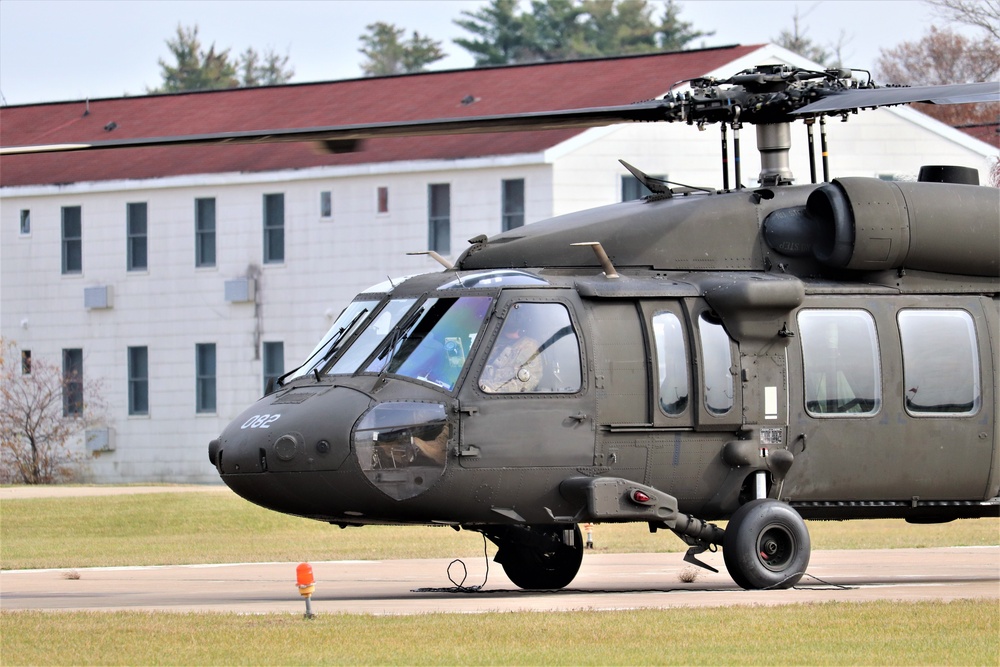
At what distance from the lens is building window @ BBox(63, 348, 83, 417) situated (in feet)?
140

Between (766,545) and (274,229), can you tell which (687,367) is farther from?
(274,229)

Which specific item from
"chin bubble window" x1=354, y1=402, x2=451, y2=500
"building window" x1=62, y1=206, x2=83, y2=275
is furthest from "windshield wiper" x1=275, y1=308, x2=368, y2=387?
"building window" x1=62, y1=206, x2=83, y2=275

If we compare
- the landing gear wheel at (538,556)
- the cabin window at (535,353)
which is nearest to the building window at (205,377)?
the landing gear wheel at (538,556)

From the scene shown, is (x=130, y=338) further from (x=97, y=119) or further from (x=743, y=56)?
(x=743, y=56)

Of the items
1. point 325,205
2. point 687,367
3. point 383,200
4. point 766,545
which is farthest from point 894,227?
point 325,205

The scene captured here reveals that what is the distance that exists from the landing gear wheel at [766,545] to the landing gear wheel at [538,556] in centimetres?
206

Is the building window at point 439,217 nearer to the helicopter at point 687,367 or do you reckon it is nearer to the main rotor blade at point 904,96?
the helicopter at point 687,367

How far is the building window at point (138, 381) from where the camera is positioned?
A: 42531 mm

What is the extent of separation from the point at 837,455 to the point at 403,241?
24.5 meters

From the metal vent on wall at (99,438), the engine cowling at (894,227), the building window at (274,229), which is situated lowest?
the metal vent on wall at (99,438)

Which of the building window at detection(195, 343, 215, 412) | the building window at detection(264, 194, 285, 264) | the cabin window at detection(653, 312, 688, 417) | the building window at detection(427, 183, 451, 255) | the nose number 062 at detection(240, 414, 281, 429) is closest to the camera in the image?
the nose number 062 at detection(240, 414, 281, 429)

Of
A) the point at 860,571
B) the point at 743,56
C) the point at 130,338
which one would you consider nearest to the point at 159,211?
the point at 130,338

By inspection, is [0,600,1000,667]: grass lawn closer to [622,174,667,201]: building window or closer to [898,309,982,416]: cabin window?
[898,309,982,416]: cabin window

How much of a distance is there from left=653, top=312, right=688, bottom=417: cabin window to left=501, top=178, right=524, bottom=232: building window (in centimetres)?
2250
